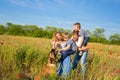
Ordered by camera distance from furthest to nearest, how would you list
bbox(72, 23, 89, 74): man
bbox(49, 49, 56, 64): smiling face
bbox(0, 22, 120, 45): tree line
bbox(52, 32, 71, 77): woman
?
bbox(0, 22, 120, 45): tree line < bbox(72, 23, 89, 74): man < bbox(52, 32, 71, 77): woman < bbox(49, 49, 56, 64): smiling face

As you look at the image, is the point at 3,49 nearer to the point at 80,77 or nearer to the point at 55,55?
the point at 55,55

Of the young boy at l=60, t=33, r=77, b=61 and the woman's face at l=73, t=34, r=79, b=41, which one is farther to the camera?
the woman's face at l=73, t=34, r=79, b=41

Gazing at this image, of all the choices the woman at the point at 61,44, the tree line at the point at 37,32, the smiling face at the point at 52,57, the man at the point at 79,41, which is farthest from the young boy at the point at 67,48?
the tree line at the point at 37,32

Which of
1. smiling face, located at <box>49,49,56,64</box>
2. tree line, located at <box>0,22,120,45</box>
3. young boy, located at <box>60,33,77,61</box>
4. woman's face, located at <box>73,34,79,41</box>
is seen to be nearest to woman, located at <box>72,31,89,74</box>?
woman's face, located at <box>73,34,79,41</box>

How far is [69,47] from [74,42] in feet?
0.99

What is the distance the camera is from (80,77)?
5.40 metres

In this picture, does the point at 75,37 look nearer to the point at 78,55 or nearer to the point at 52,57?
the point at 78,55

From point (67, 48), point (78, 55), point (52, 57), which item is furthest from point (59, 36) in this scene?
point (78, 55)

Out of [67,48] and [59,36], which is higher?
[59,36]

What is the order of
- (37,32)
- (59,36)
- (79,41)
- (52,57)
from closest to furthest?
(52,57) → (59,36) → (79,41) → (37,32)

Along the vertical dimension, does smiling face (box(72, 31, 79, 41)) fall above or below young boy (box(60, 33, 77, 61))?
above

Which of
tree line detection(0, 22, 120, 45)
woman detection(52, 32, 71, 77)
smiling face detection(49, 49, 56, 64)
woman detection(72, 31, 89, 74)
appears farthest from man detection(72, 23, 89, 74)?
tree line detection(0, 22, 120, 45)

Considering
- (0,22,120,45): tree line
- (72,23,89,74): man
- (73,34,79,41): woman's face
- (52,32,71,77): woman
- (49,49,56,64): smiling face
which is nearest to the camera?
(49,49,56,64): smiling face

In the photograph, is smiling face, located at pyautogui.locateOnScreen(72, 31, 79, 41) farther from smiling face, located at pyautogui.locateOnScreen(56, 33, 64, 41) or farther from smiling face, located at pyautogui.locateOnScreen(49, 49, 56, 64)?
smiling face, located at pyautogui.locateOnScreen(49, 49, 56, 64)
